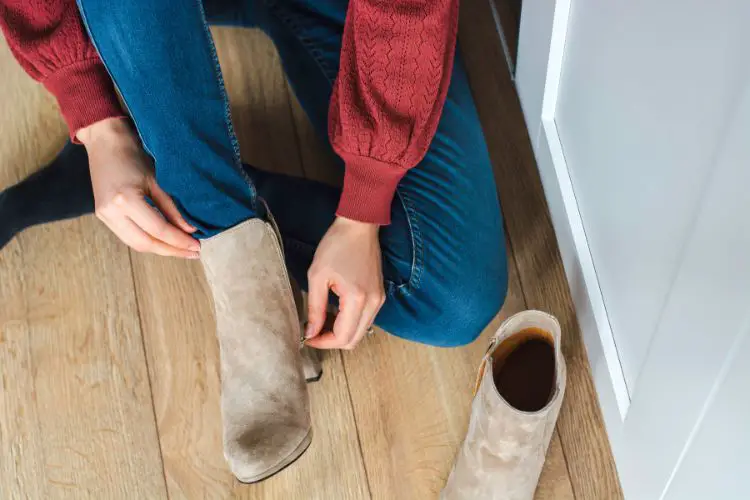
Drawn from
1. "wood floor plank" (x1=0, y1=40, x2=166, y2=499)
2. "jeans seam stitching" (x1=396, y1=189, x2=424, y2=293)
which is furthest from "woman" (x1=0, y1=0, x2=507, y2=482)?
"wood floor plank" (x1=0, y1=40, x2=166, y2=499)

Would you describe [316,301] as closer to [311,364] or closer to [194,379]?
[311,364]

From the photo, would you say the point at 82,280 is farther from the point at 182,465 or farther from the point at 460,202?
the point at 460,202

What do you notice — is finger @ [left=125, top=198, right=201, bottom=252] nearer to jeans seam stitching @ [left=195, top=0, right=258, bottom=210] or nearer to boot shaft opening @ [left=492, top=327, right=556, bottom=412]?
jeans seam stitching @ [left=195, top=0, right=258, bottom=210]

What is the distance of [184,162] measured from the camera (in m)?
0.73

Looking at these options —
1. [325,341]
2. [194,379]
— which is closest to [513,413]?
[325,341]

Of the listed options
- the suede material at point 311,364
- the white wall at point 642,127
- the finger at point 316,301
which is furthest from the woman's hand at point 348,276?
the white wall at point 642,127

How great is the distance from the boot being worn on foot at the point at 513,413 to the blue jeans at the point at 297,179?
67 millimetres

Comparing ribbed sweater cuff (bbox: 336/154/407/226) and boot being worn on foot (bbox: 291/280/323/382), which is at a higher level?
ribbed sweater cuff (bbox: 336/154/407/226)

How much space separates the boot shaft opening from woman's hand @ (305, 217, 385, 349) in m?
0.17

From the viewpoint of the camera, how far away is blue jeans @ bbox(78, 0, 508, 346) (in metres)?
0.71

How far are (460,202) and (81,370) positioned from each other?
52 cm

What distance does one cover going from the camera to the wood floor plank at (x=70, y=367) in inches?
35.6

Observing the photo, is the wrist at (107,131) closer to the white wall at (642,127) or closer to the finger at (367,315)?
the finger at (367,315)

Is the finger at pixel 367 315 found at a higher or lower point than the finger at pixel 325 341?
higher
